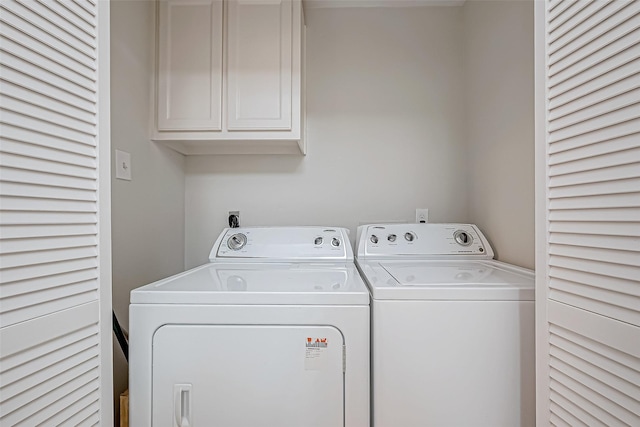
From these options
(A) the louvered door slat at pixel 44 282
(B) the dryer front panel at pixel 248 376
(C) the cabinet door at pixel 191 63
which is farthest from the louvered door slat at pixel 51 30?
(C) the cabinet door at pixel 191 63

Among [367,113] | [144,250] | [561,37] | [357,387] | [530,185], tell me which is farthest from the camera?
[367,113]

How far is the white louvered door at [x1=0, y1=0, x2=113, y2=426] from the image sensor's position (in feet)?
2.39

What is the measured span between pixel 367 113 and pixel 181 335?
5.55 feet

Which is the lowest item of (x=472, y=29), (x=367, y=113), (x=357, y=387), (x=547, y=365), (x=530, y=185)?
(x=357, y=387)

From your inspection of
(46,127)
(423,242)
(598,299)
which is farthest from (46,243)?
(423,242)

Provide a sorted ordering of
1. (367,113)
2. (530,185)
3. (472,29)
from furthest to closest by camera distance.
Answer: (367,113) < (472,29) < (530,185)

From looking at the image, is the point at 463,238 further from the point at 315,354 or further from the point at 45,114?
the point at 45,114

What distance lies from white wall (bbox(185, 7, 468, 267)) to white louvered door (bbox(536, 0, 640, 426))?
1286mm

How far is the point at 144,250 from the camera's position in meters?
1.81

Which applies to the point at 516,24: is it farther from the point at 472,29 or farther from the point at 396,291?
the point at 396,291

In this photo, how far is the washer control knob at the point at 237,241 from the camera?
1.95 m

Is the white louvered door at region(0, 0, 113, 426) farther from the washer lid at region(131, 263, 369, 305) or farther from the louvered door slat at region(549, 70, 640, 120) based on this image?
the louvered door slat at region(549, 70, 640, 120)

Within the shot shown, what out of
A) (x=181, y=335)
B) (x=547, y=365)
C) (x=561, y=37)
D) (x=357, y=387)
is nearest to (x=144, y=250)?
(x=181, y=335)

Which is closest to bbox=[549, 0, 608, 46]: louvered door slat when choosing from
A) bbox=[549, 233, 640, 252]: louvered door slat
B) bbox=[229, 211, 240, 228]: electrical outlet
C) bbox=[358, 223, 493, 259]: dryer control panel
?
bbox=[549, 233, 640, 252]: louvered door slat
